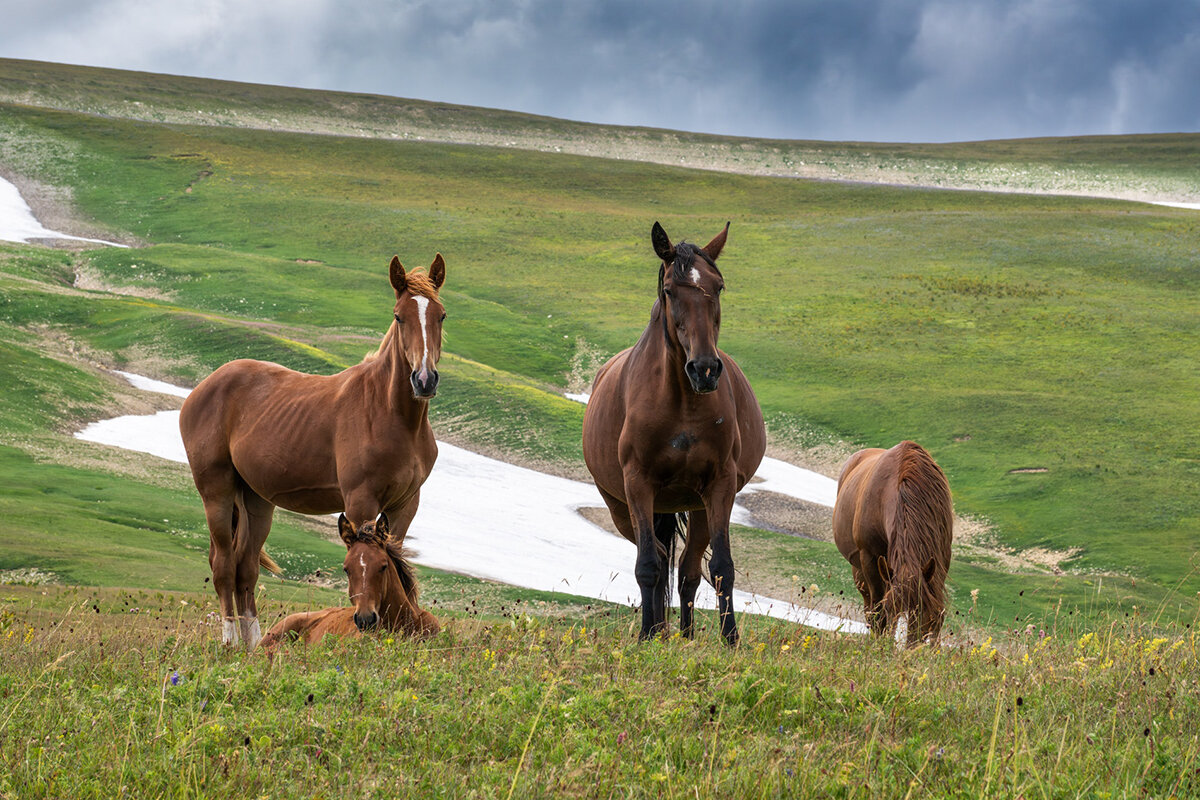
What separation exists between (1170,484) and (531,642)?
92.5 ft

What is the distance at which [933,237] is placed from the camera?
7125 centimetres

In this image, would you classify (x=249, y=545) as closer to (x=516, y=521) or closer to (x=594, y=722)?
(x=594, y=722)

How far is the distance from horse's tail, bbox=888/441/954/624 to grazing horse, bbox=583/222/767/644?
1.75 meters

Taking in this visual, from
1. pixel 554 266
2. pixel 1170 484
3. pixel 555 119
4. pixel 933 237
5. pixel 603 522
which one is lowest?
pixel 603 522

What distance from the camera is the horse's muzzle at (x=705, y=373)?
7293 mm

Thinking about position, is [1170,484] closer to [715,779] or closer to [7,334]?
[715,779]

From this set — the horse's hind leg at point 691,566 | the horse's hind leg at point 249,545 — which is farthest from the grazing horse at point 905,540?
the horse's hind leg at point 249,545

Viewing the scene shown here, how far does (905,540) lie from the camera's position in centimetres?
962

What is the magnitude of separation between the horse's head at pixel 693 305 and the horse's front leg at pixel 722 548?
991 millimetres

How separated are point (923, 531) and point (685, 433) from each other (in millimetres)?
3025

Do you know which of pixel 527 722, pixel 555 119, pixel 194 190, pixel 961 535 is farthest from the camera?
pixel 555 119

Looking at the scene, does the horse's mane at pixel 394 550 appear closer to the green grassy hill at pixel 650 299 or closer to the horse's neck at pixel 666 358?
the horse's neck at pixel 666 358

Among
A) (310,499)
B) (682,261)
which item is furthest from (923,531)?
(310,499)

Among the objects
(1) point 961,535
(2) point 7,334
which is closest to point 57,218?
(2) point 7,334
